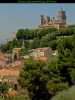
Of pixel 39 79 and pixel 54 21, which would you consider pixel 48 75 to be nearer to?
pixel 39 79

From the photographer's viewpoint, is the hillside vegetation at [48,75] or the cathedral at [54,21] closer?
the hillside vegetation at [48,75]

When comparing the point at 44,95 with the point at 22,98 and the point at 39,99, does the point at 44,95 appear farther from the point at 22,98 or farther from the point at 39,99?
the point at 22,98

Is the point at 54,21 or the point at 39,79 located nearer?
the point at 39,79

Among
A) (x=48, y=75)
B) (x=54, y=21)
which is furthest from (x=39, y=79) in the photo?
(x=54, y=21)

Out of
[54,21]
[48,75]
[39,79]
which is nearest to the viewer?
[39,79]

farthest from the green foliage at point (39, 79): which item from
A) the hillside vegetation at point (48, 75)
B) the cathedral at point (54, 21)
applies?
the cathedral at point (54, 21)

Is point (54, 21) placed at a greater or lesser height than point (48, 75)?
lesser

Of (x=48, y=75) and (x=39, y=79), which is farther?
(x=48, y=75)

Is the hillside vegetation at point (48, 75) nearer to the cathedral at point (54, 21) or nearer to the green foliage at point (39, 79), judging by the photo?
the green foliage at point (39, 79)

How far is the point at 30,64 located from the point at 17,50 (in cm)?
1910

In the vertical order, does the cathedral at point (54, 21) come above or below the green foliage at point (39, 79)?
below

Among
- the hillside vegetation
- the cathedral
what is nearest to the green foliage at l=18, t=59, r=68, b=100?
the hillside vegetation

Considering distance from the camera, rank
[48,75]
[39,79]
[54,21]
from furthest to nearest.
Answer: [54,21] → [48,75] → [39,79]

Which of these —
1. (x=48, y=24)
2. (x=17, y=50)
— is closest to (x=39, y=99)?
(x=17, y=50)
